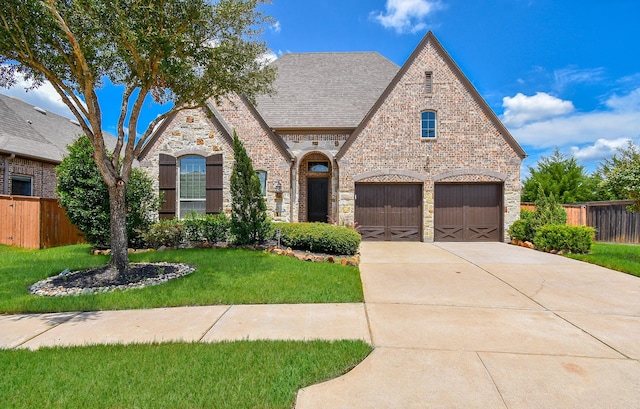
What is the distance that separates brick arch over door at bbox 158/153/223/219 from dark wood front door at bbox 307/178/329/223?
3.96 m

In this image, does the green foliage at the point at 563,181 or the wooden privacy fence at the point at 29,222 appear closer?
the wooden privacy fence at the point at 29,222

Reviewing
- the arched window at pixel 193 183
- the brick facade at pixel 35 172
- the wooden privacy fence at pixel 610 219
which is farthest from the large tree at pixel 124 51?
the wooden privacy fence at pixel 610 219

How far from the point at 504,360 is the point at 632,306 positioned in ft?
11.6

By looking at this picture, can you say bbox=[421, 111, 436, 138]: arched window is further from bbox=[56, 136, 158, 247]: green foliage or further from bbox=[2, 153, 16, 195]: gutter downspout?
bbox=[2, 153, 16, 195]: gutter downspout

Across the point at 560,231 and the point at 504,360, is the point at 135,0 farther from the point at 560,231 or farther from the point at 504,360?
the point at 560,231

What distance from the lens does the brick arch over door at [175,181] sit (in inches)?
485

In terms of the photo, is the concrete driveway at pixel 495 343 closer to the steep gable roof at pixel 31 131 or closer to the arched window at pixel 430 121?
the arched window at pixel 430 121

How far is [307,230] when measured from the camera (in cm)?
933

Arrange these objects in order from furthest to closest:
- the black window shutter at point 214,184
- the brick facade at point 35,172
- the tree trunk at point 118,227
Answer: the brick facade at point 35,172, the black window shutter at point 214,184, the tree trunk at point 118,227

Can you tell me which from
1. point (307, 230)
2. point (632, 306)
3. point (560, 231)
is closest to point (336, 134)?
point (307, 230)

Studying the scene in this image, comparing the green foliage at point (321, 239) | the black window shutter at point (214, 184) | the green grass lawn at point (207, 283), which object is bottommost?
the green grass lawn at point (207, 283)

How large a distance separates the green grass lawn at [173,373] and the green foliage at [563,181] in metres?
22.2

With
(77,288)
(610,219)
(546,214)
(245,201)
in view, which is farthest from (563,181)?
(77,288)

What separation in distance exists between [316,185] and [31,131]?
15.0 metres
